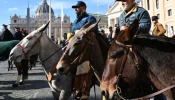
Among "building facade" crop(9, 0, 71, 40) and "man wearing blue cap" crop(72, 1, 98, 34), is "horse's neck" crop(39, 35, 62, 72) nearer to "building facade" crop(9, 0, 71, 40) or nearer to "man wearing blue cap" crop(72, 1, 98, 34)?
"man wearing blue cap" crop(72, 1, 98, 34)

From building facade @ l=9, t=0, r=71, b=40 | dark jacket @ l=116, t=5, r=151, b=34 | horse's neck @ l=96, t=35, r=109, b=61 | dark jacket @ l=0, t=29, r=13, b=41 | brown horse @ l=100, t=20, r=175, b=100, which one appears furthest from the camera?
building facade @ l=9, t=0, r=71, b=40

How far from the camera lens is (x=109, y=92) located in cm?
252

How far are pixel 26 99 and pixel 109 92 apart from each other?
537 cm

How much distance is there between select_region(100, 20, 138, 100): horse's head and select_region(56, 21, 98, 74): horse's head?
1.15 m

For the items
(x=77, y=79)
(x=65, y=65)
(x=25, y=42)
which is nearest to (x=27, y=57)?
(x=25, y=42)

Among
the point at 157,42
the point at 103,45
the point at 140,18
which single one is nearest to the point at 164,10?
the point at 103,45

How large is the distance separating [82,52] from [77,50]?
10cm

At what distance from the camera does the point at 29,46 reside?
5.19m

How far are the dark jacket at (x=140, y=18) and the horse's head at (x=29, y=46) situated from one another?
1.95m

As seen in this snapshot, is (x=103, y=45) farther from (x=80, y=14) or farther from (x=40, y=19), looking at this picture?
(x=40, y=19)

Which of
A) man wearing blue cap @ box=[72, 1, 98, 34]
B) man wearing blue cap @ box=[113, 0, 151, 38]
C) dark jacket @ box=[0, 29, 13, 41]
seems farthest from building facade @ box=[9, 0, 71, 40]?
man wearing blue cap @ box=[113, 0, 151, 38]

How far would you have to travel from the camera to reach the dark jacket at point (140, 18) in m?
3.36

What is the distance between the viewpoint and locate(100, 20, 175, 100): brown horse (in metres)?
2.49

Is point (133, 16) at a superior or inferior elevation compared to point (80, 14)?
inferior
